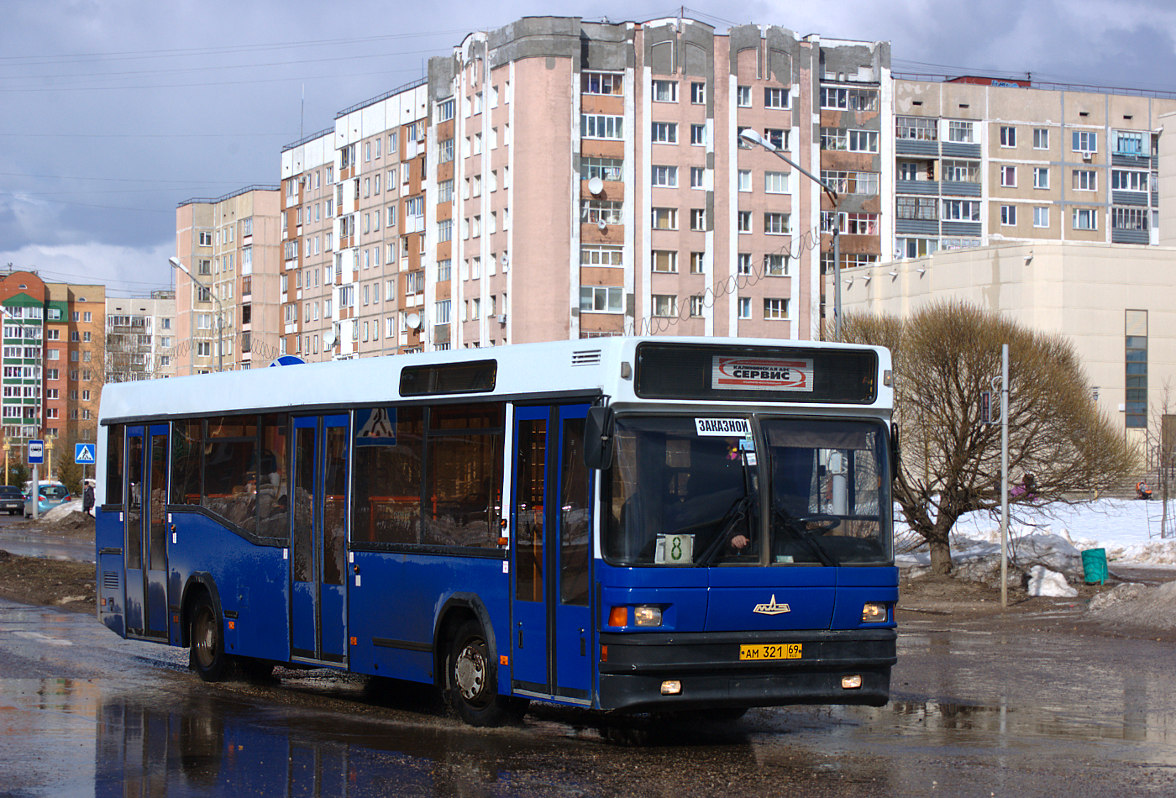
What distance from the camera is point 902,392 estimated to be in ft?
101

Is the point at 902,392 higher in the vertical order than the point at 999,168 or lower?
lower

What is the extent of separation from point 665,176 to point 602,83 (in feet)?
20.0

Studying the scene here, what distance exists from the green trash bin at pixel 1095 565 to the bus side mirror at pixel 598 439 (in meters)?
21.2

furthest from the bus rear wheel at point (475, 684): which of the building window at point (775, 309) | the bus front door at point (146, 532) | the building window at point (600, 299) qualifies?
the building window at point (775, 309)

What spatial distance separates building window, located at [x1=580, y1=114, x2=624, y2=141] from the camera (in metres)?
84.2

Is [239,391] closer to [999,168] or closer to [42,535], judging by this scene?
[42,535]

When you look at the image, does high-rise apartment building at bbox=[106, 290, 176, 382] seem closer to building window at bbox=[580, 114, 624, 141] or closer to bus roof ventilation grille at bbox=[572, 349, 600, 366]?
building window at bbox=[580, 114, 624, 141]

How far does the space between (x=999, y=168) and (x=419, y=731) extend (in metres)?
87.7

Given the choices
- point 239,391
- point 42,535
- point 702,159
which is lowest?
point 42,535

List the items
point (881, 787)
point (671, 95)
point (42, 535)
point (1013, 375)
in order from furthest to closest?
1. point (671, 95)
2. point (42, 535)
3. point (1013, 375)
4. point (881, 787)

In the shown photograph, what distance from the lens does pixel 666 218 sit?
85.4 m

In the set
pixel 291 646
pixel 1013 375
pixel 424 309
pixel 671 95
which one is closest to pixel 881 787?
pixel 291 646

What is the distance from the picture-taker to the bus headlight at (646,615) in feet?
32.7

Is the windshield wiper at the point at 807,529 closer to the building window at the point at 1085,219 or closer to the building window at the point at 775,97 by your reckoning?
the building window at the point at 775,97
